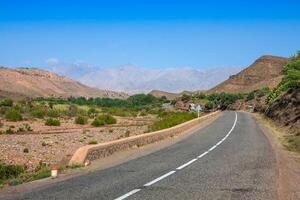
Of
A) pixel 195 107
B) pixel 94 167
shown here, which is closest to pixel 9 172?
pixel 94 167

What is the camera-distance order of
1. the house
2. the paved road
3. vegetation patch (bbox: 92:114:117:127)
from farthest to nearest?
vegetation patch (bbox: 92:114:117:127), the house, the paved road

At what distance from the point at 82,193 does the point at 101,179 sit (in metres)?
2.41

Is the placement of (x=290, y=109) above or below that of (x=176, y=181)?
above

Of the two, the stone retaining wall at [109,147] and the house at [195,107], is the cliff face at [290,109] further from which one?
the stone retaining wall at [109,147]

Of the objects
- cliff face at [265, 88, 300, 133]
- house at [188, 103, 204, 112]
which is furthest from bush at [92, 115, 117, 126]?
cliff face at [265, 88, 300, 133]

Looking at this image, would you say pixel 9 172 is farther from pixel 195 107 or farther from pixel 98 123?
pixel 195 107

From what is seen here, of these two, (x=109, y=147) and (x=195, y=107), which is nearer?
(x=109, y=147)

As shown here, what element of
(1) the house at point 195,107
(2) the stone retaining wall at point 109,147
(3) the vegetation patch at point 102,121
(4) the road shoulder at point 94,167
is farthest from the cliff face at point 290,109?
(4) the road shoulder at point 94,167

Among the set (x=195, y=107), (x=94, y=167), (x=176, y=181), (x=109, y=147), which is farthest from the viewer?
Result: (x=195, y=107)

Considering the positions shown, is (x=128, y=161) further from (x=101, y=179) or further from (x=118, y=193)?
(x=118, y=193)

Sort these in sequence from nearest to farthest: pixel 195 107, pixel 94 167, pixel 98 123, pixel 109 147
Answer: pixel 94 167 < pixel 109 147 < pixel 98 123 < pixel 195 107

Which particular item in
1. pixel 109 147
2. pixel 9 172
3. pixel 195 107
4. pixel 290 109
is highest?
pixel 195 107

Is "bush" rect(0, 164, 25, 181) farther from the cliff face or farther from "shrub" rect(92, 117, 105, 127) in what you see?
"shrub" rect(92, 117, 105, 127)

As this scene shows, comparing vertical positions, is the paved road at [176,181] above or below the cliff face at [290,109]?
below
